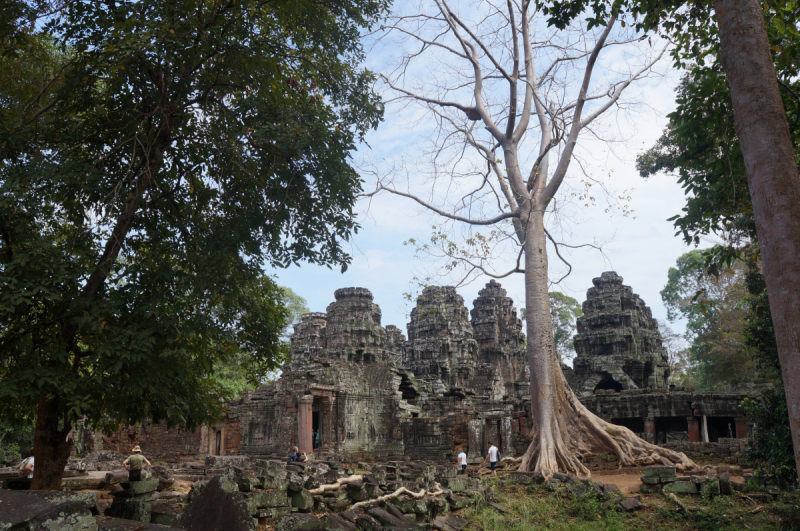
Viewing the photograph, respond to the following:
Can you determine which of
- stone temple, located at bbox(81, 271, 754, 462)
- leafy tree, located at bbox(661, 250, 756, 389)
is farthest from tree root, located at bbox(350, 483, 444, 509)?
leafy tree, located at bbox(661, 250, 756, 389)

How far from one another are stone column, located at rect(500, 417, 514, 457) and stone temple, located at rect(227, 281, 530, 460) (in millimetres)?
33

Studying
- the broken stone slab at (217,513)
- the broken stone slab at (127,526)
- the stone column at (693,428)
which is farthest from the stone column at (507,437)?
the broken stone slab at (127,526)

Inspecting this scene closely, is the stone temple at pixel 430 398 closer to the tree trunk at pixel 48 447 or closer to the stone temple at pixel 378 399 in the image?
the stone temple at pixel 378 399

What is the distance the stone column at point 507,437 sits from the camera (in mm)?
19203

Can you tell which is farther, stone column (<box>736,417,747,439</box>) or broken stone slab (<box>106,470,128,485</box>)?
stone column (<box>736,417,747,439</box>)

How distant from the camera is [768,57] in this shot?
4.95 metres

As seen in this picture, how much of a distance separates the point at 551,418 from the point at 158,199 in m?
9.91

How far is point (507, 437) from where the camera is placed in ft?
63.5

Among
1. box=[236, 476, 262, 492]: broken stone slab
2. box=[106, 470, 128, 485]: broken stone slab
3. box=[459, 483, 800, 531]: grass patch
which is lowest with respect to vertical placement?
box=[459, 483, 800, 531]: grass patch

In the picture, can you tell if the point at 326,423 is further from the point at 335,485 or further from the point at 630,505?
the point at 335,485

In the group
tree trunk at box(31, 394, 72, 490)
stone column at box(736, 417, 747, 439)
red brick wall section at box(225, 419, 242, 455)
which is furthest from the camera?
red brick wall section at box(225, 419, 242, 455)

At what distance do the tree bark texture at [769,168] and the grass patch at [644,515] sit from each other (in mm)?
4394

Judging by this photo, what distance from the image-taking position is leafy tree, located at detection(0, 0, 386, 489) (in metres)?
6.09

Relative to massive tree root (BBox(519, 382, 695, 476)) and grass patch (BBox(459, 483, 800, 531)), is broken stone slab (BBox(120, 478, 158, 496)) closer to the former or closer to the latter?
grass patch (BBox(459, 483, 800, 531))
